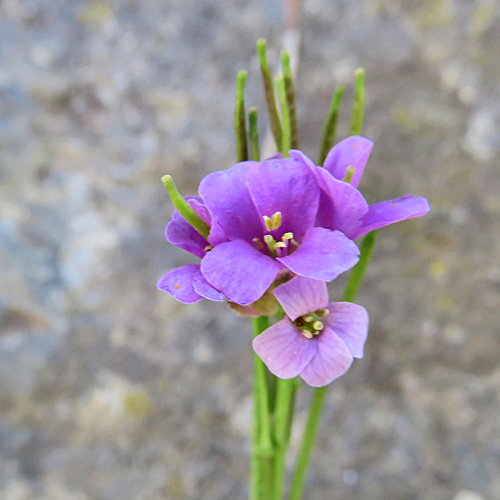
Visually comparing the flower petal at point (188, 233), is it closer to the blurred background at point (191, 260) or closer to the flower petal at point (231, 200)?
the flower petal at point (231, 200)

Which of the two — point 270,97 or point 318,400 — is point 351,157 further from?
point 318,400

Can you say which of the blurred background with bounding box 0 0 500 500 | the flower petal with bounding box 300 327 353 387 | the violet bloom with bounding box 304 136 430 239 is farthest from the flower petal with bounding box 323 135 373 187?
the blurred background with bounding box 0 0 500 500

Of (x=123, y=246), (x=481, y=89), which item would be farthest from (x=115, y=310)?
(x=481, y=89)

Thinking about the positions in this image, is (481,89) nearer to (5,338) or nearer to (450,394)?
(450,394)

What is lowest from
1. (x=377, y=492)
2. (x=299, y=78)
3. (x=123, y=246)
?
(x=377, y=492)

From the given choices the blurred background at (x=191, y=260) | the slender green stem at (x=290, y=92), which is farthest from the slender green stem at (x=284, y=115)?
the blurred background at (x=191, y=260)

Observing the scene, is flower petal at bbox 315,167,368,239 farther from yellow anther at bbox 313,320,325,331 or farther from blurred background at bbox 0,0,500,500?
blurred background at bbox 0,0,500,500

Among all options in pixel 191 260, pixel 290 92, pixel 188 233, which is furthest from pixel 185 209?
pixel 191 260
